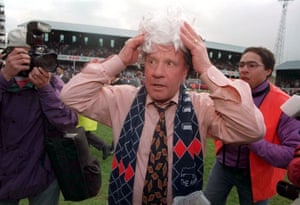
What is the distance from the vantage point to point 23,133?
85.4 inches

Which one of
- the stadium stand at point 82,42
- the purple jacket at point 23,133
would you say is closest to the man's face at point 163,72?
the purple jacket at point 23,133

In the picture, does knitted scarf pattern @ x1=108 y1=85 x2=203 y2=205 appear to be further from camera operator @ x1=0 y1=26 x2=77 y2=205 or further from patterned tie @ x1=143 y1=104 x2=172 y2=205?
camera operator @ x1=0 y1=26 x2=77 y2=205

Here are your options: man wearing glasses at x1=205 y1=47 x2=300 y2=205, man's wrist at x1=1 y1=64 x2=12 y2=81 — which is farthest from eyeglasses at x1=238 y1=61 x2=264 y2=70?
man's wrist at x1=1 y1=64 x2=12 y2=81

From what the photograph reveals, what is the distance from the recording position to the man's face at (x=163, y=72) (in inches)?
68.9

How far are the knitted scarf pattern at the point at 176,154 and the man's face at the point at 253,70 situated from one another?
3.58 feet

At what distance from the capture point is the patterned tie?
172cm

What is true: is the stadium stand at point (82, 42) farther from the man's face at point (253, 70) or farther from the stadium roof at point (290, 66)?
the man's face at point (253, 70)

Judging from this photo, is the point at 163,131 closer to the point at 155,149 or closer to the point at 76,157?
the point at 155,149

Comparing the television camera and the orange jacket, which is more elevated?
the television camera

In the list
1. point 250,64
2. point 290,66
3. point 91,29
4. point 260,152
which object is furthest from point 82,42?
point 260,152

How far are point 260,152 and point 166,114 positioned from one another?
0.93 m

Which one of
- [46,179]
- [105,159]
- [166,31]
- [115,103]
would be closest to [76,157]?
[46,179]

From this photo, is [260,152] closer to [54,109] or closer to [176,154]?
[176,154]

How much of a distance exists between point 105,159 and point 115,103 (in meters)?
4.12
